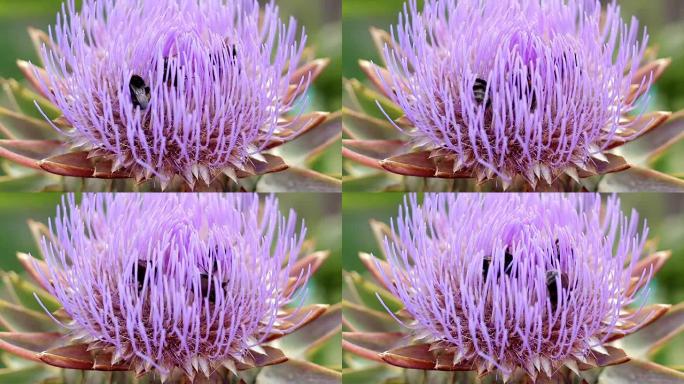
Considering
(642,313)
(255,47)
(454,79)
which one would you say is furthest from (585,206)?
(255,47)

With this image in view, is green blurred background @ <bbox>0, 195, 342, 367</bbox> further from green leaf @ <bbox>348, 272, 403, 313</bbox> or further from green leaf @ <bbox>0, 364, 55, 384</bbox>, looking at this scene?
green leaf @ <bbox>0, 364, 55, 384</bbox>

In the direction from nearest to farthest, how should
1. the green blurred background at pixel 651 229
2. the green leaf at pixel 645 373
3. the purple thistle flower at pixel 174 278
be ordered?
1. the purple thistle flower at pixel 174 278
2. the green leaf at pixel 645 373
3. the green blurred background at pixel 651 229

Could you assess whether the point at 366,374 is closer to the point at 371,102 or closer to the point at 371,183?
the point at 371,183

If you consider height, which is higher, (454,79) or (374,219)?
(454,79)

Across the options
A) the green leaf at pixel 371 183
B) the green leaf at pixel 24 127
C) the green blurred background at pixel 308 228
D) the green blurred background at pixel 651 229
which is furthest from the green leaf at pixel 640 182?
the green leaf at pixel 24 127

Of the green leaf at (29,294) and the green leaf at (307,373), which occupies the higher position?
the green leaf at (29,294)

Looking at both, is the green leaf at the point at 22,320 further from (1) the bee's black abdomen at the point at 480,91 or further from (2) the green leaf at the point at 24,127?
(1) the bee's black abdomen at the point at 480,91

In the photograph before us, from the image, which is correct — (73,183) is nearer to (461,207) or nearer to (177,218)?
(177,218)
